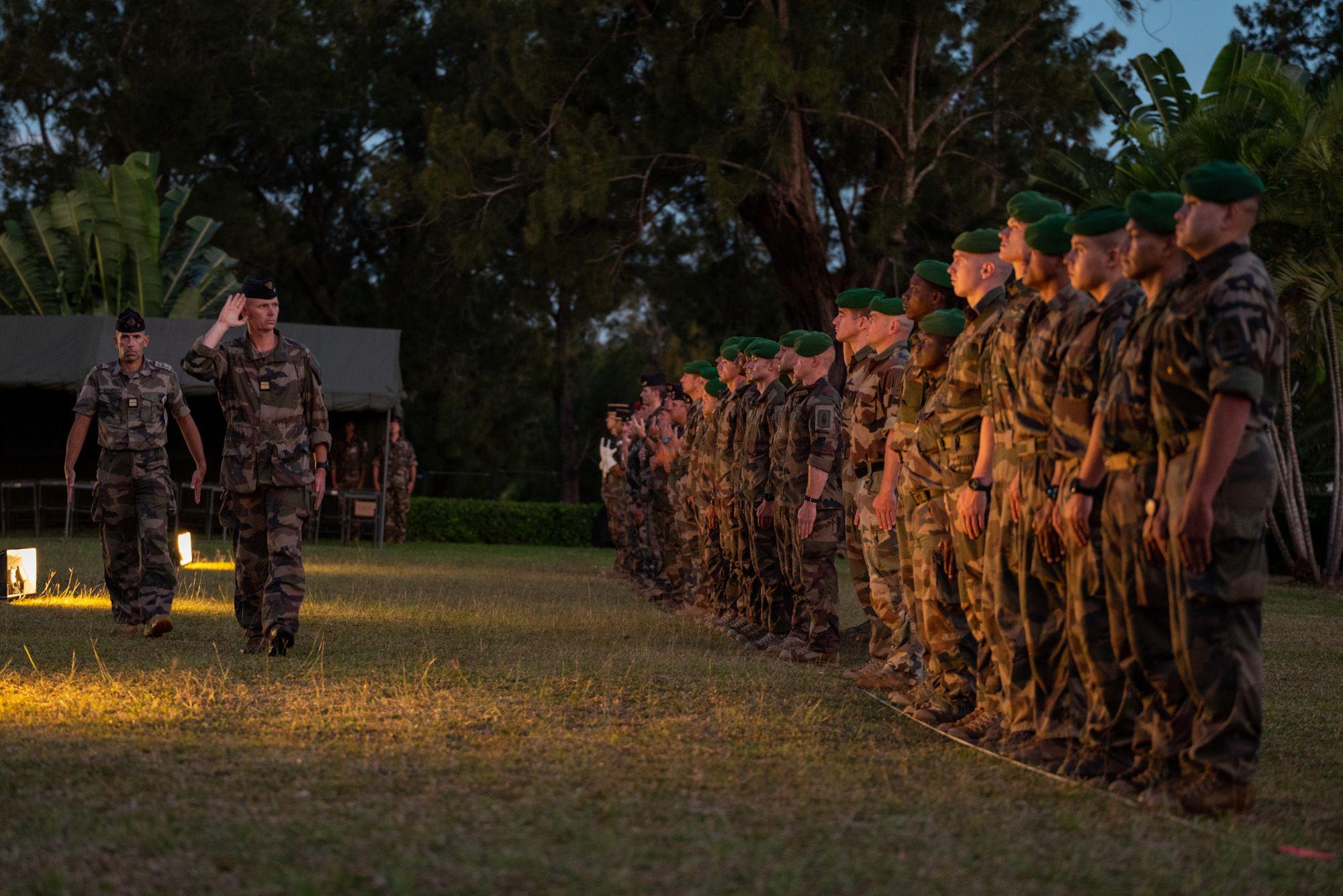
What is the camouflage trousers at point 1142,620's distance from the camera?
16.8 feet

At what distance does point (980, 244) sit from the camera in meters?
7.02

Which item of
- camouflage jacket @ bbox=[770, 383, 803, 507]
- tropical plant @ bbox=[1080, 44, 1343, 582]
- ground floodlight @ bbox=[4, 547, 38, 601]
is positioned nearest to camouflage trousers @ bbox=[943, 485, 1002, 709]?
camouflage jacket @ bbox=[770, 383, 803, 507]

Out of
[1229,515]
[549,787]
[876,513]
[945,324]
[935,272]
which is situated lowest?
[549,787]

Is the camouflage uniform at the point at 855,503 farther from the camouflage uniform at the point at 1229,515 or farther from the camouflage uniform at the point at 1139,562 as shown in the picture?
the camouflage uniform at the point at 1229,515

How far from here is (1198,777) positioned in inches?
193

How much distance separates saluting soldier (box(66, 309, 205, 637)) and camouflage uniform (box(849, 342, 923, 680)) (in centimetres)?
439

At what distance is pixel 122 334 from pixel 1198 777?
7972 mm

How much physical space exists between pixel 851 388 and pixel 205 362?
12.5 ft

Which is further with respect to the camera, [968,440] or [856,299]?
[856,299]

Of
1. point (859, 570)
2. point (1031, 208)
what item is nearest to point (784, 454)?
point (859, 570)

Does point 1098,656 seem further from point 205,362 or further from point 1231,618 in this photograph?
point 205,362

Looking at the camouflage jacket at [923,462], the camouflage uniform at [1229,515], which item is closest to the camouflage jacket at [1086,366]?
the camouflage uniform at [1229,515]

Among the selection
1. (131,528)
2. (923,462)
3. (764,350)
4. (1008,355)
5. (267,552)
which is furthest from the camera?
(764,350)

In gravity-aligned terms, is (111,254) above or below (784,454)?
above
